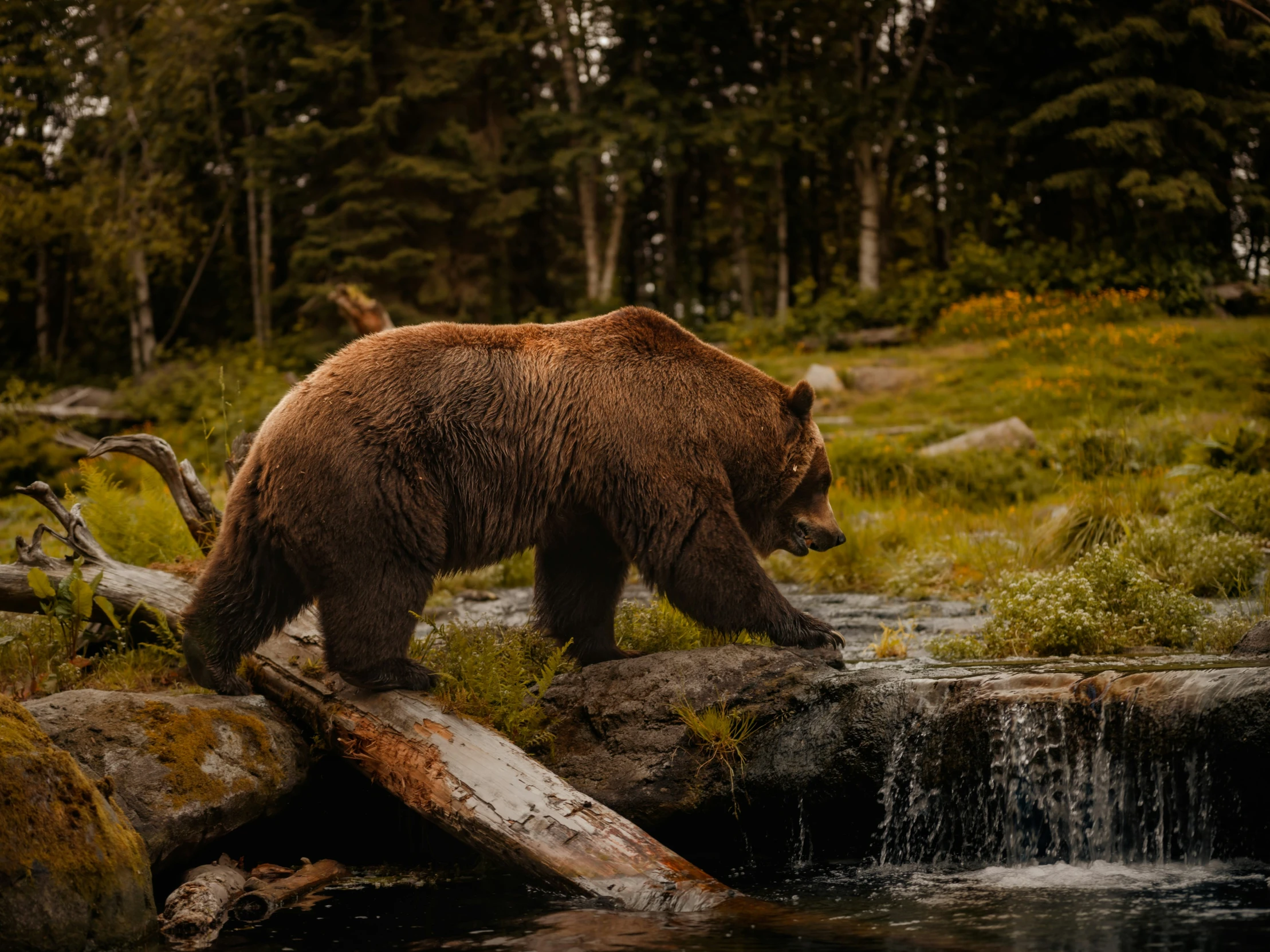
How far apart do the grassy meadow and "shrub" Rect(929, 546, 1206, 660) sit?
0.05 feet

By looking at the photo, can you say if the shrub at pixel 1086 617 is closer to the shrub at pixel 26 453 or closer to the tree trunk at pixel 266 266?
the shrub at pixel 26 453

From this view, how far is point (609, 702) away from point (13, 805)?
2701 mm

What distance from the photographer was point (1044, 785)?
213 inches

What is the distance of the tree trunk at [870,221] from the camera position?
27.5m

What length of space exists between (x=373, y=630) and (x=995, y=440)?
1110 cm

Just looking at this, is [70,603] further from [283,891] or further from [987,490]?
[987,490]

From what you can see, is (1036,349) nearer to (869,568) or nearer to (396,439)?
(869,568)

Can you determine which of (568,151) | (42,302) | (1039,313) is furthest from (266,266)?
(1039,313)

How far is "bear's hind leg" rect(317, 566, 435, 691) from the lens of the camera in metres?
5.56

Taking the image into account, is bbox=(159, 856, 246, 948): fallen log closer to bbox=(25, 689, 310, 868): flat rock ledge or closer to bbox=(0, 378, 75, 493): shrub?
bbox=(25, 689, 310, 868): flat rock ledge

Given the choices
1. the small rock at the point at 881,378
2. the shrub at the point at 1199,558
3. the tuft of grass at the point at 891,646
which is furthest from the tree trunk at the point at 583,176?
the tuft of grass at the point at 891,646

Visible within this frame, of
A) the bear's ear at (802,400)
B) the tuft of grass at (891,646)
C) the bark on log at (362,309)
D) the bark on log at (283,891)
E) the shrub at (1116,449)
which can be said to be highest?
the bark on log at (362,309)

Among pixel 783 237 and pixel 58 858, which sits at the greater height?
pixel 783 237

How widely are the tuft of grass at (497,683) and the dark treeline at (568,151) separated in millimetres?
18253
